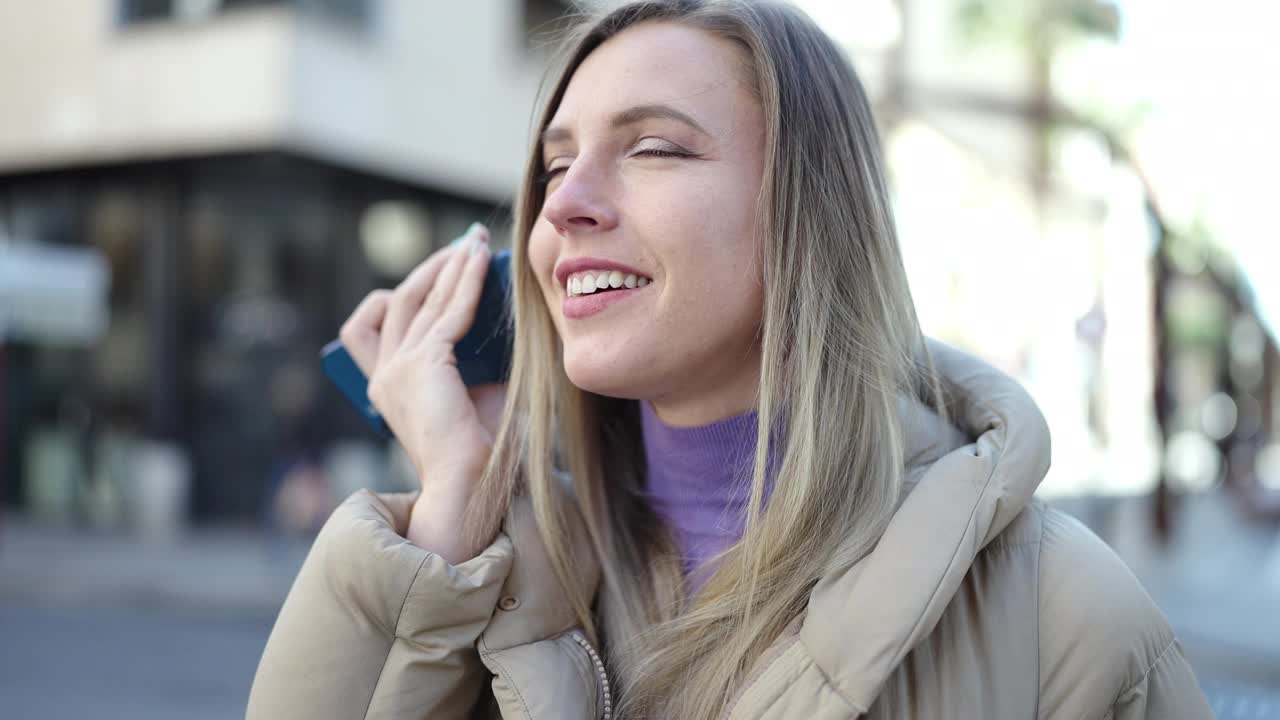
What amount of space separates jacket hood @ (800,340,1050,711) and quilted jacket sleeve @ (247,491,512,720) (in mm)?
503

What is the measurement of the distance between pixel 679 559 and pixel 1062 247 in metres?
27.7

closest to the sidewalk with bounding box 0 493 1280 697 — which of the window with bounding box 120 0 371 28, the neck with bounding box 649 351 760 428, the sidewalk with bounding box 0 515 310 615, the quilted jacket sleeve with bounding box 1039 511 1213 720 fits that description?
the sidewalk with bounding box 0 515 310 615

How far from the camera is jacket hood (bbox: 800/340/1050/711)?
4.77ft

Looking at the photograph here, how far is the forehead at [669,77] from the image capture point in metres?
1.72

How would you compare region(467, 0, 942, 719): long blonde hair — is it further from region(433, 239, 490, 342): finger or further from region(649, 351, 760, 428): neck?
region(433, 239, 490, 342): finger

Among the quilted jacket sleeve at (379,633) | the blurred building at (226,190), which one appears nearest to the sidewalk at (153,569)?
the blurred building at (226,190)

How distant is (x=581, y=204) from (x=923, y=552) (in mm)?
685

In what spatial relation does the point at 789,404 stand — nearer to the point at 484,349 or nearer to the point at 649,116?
the point at 649,116

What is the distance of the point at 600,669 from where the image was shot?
5.75 ft

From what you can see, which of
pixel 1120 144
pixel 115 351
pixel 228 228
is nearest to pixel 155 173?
pixel 228 228

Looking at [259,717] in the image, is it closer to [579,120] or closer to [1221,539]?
[579,120]

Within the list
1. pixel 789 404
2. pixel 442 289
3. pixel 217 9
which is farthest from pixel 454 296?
pixel 217 9

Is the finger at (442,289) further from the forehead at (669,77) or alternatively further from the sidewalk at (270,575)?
the sidewalk at (270,575)

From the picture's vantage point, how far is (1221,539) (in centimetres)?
1431
